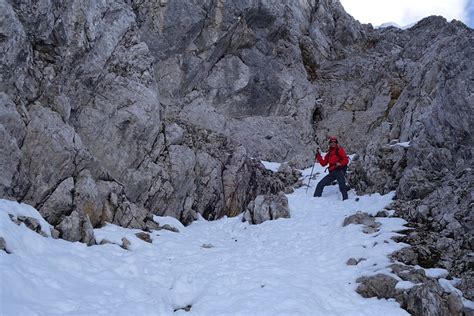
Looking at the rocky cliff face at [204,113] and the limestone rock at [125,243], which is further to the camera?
the rocky cliff face at [204,113]

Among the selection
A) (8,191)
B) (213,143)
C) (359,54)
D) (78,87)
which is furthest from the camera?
(359,54)

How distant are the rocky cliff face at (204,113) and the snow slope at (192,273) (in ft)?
5.48

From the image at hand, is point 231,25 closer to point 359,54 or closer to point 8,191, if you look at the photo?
point 359,54

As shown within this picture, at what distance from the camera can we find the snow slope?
8234 millimetres

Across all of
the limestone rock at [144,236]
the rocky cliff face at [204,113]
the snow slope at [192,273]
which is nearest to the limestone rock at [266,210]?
the snow slope at [192,273]

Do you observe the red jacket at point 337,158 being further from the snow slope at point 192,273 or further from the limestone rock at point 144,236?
the limestone rock at point 144,236

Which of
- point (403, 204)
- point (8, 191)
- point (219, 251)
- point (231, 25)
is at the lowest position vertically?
point (219, 251)

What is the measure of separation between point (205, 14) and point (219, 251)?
23.3 m

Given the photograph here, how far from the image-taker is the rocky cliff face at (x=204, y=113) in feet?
43.2

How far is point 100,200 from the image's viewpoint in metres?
14.5

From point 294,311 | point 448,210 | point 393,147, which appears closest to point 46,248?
point 294,311

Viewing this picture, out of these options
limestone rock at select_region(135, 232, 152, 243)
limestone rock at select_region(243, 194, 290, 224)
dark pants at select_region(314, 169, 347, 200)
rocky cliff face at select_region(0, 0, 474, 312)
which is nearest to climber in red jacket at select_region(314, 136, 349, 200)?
dark pants at select_region(314, 169, 347, 200)

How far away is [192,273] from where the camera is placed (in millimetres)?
11070

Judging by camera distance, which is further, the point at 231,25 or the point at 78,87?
the point at 231,25
